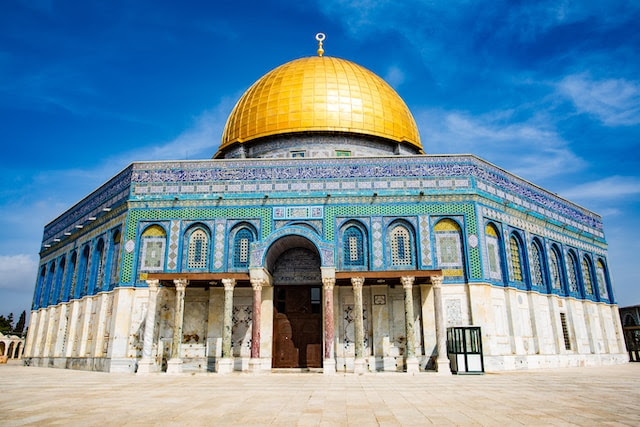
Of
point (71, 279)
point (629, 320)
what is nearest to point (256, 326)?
point (71, 279)

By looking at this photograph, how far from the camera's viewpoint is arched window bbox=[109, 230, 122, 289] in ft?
60.4

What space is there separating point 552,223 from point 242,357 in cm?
1466

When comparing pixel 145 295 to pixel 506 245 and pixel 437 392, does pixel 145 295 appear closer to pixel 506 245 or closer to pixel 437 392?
pixel 437 392

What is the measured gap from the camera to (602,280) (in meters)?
25.0

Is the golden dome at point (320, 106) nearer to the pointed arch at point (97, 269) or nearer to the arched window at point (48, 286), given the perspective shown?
the pointed arch at point (97, 269)

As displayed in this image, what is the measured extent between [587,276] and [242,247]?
56.8 feet

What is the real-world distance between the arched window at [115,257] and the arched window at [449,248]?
11.8 m

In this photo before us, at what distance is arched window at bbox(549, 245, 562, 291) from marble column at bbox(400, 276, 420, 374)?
850 cm

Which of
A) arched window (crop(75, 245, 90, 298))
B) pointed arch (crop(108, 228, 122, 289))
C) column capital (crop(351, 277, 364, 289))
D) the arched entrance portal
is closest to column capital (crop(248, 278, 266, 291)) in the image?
the arched entrance portal

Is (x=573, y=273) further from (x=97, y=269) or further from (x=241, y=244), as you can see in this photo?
(x=97, y=269)

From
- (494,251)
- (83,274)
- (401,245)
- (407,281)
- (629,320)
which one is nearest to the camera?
(407,281)

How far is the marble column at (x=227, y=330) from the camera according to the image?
1547cm

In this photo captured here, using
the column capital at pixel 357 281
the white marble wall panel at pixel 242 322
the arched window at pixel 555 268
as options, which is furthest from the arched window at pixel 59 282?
the arched window at pixel 555 268

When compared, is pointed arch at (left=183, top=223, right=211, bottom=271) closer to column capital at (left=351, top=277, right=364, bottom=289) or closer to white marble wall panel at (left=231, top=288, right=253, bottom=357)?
white marble wall panel at (left=231, top=288, right=253, bottom=357)
